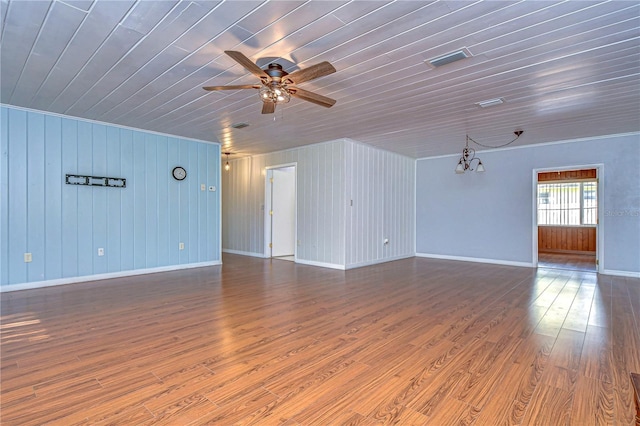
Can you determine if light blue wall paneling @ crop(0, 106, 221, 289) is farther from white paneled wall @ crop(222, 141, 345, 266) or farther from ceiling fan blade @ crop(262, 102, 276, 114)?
ceiling fan blade @ crop(262, 102, 276, 114)

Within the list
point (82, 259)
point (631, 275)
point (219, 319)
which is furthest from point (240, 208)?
point (631, 275)

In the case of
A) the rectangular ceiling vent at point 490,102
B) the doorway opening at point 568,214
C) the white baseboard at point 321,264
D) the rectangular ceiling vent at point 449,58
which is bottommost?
the white baseboard at point 321,264

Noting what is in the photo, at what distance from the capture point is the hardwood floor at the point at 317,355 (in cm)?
183

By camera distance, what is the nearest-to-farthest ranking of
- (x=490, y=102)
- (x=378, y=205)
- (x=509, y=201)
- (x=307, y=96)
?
1. (x=307, y=96)
2. (x=490, y=102)
3. (x=509, y=201)
4. (x=378, y=205)

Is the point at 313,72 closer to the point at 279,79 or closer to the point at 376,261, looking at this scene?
the point at 279,79

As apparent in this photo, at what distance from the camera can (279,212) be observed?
812 centimetres

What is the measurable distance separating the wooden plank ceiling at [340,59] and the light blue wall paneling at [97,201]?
1.49 ft

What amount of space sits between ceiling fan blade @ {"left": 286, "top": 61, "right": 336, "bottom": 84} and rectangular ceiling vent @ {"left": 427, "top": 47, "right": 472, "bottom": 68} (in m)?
1.03

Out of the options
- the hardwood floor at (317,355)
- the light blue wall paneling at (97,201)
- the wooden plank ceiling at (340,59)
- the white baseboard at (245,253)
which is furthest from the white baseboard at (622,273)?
the light blue wall paneling at (97,201)

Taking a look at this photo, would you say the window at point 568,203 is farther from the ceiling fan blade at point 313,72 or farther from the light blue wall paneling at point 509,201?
the ceiling fan blade at point 313,72

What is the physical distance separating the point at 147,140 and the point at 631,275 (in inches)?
348

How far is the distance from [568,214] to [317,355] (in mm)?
10335

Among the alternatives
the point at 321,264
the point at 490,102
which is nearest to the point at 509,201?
the point at 490,102

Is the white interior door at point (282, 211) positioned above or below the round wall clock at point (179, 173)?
below
